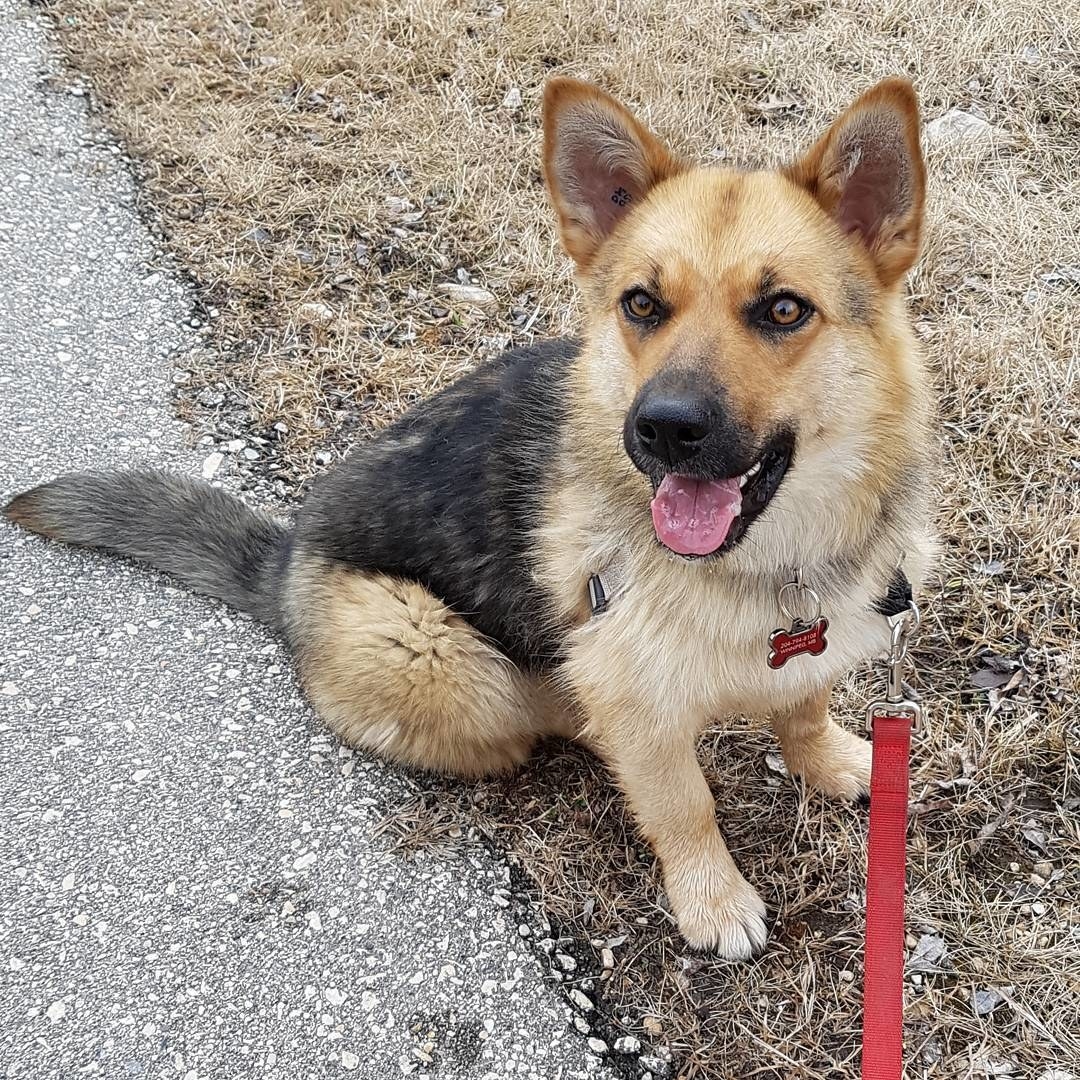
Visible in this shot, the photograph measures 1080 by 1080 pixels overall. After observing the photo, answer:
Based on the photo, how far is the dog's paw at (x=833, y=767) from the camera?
3.15 m

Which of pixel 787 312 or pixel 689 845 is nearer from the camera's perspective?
pixel 787 312

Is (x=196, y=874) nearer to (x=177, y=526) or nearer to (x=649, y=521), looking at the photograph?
(x=177, y=526)

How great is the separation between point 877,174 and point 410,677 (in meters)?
2.00

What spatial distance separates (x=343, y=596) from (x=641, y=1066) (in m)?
1.69

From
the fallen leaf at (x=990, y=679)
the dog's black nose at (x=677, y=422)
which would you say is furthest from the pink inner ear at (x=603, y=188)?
the fallen leaf at (x=990, y=679)

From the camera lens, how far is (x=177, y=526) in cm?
355

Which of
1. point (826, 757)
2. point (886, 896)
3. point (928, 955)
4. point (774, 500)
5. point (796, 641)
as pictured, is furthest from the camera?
point (826, 757)

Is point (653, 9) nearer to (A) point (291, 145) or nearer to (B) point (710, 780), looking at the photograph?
(A) point (291, 145)

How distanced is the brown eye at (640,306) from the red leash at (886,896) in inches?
44.0

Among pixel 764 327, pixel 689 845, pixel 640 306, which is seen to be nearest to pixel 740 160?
pixel 640 306

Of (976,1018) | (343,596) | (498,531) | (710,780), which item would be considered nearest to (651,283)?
(498,531)

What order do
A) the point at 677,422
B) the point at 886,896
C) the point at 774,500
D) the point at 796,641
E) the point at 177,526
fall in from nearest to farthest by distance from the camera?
the point at 677,422, the point at 886,896, the point at 774,500, the point at 796,641, the point at 177,526

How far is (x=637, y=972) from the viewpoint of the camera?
2830 millimetres

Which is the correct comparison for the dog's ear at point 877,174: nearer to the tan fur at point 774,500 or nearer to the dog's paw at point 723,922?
the tan fur at point 774,500
